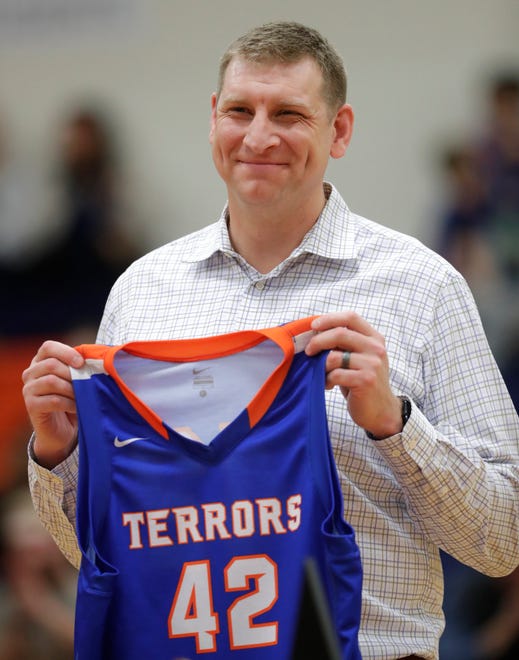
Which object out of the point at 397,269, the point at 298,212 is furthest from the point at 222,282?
the point at 397,269

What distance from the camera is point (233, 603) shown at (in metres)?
1.96

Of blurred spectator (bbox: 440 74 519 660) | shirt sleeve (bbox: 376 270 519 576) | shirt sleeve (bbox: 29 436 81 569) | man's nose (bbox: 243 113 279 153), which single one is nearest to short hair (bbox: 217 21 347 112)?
man's nose (bbox: 243 113 279 153)

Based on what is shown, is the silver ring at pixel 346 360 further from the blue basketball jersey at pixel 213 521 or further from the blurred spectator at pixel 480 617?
the blurred spectator at pixel 480 617

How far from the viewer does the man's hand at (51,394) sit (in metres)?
2.06

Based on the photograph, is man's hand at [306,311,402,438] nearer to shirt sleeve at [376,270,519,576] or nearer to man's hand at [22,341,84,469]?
shirt sleeve at [376,270,519,576]

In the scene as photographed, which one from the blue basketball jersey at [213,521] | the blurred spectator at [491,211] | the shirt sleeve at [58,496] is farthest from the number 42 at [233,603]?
the blurred spectator at [491,211]

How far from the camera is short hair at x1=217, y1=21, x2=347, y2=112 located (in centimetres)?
218

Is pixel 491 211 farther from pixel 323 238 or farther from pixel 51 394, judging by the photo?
pixel 51 394

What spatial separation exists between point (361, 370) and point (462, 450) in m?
0.26

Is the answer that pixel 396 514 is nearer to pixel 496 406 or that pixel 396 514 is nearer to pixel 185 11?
pixel 496 406

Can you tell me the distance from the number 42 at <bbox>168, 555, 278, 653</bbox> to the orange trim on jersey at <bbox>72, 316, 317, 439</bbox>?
24cm

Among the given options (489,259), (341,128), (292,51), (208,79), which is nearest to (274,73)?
(292,51)

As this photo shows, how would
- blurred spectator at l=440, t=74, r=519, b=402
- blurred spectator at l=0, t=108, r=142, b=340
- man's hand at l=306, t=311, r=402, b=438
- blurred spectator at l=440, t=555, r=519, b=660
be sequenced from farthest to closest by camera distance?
blurred spectator at l=0, t=108, r=142, b=340, blurred spectator at l=440, t=74, r=519, b=402, blurred spectator at l=440, t=555, r=519, b=660, man's hand at l=306, t=311, r=402, b=438

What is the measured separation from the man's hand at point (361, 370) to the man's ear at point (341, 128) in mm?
490
